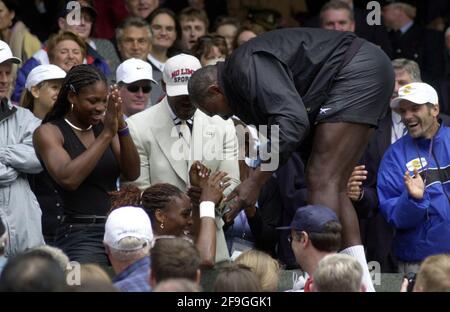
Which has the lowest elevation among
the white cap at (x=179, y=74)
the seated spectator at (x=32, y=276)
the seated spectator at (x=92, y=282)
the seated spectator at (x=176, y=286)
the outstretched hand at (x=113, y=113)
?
the seated spectator at (x=92, y=282)

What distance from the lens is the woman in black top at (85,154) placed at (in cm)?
831

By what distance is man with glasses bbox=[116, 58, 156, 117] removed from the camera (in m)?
10.1

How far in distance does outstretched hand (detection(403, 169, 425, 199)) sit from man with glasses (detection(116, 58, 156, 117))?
222 cm

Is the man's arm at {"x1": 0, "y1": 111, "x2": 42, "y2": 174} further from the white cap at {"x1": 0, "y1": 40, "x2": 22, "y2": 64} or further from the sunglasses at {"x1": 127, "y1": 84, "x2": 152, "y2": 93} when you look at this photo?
the sunglasses at {"x1": 127, "y1": 84, "x2": 152, "y2": 93}

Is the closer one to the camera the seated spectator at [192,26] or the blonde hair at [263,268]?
the blonde hair at [263,268]

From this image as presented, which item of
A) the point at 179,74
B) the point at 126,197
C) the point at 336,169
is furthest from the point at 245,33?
the point at 336,169

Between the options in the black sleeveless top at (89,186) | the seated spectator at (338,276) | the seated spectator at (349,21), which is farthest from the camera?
the seated spectator at (349,21)

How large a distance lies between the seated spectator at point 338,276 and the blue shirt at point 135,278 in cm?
87

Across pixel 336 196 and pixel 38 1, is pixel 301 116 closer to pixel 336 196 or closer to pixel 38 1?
pixel 336 196

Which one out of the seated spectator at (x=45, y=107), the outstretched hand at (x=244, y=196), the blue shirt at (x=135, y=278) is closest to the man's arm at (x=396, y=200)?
the outstretched hand at (x=244, y=196)

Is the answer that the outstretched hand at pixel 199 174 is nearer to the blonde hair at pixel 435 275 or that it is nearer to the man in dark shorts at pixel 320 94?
the man in dark shorts at pixel 320 94

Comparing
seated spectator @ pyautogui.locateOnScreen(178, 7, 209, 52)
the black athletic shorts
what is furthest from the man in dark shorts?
seated spectator @ pyautogui.locateOnScreen(178, 7, 209, 52)

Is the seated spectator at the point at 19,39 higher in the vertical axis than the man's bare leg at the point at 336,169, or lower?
higher
